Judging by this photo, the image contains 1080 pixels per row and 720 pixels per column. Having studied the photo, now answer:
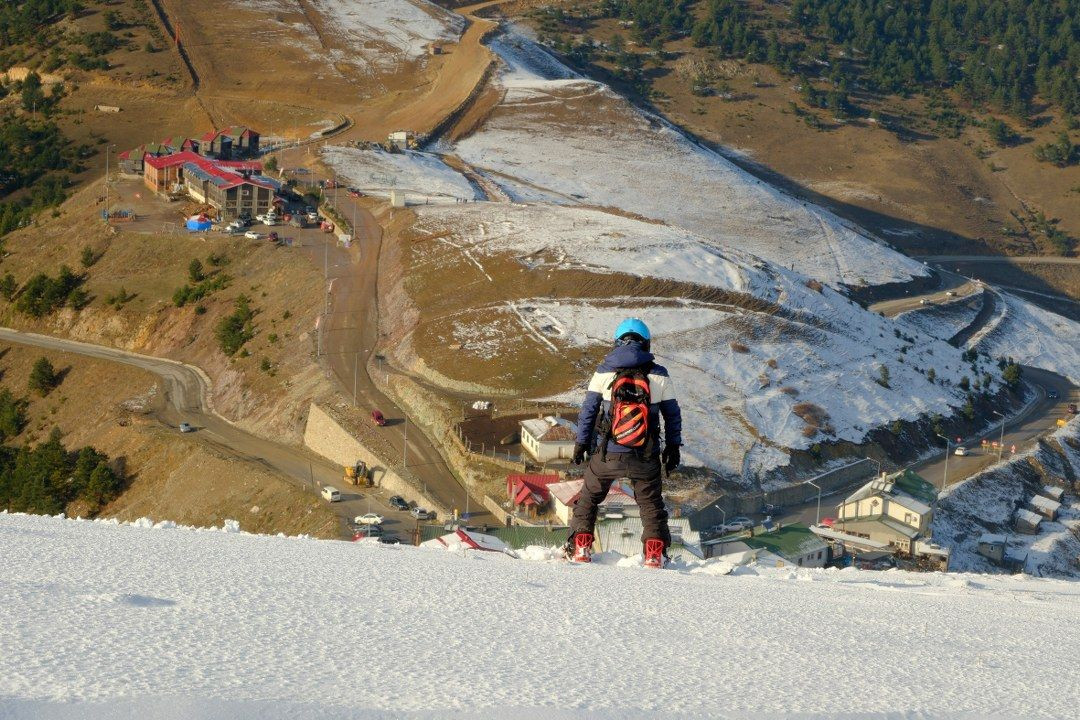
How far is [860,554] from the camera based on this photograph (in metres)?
43.0

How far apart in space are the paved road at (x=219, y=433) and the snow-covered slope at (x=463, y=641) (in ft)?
94.2

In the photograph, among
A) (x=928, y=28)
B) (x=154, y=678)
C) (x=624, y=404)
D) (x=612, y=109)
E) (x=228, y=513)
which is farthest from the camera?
(x=928, y=28)

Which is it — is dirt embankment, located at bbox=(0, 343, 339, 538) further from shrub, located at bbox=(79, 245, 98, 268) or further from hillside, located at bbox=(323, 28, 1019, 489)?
hillside, located at bbox=(323, 28, 1019, 489)

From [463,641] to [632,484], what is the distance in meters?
5.36

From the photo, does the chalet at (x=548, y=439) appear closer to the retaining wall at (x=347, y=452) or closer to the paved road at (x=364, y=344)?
the paved road at (x=364, y=344)

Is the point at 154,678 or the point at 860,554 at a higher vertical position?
the point at 154,678

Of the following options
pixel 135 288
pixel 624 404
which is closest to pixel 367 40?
pixel 135 288

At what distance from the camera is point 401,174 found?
82375 millimetres

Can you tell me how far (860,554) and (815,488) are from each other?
7.35 m

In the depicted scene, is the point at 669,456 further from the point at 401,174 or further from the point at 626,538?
the point at 401,174

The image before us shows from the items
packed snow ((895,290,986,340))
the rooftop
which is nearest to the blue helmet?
→ the rooftop

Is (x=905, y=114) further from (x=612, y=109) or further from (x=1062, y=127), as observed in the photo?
(x=612, y=109)

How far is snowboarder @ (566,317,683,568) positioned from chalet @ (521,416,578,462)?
31157 mm

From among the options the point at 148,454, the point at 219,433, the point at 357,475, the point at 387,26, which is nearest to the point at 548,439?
the point at 357,475
